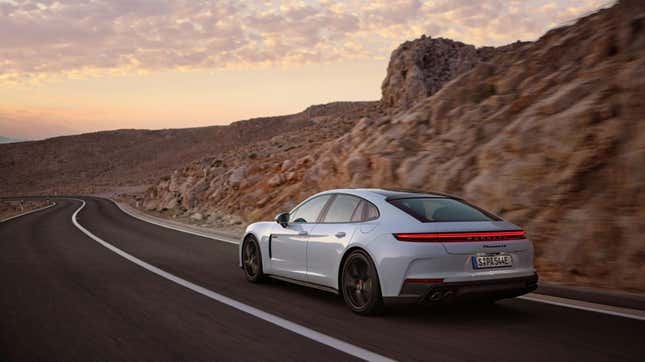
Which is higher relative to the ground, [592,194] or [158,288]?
[592,194]

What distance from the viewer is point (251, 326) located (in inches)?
245

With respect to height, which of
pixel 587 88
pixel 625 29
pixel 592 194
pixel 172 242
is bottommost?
pixel 172 242

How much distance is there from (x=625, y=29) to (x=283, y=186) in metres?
13.2

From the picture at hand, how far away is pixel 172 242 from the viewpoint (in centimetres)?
1581

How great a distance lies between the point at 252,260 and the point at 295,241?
142cm

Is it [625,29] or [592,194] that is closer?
[592,194]

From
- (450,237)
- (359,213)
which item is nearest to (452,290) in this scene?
(450,237)

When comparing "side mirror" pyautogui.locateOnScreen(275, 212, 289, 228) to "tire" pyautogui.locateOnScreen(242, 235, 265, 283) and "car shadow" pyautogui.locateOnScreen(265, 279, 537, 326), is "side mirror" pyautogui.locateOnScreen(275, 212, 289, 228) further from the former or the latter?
"car shadow" pyautogui.locateOnScreen(265, 279, 537, 326)

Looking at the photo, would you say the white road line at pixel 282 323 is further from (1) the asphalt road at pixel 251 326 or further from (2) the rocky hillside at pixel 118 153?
(2) the rocky hillside at pixel 118 153

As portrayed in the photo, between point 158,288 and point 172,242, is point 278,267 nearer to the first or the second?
point 158,288

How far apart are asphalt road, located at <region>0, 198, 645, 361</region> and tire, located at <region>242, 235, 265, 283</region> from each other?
0.17 meters

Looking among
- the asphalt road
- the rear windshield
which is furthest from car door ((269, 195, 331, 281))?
the rear windshield

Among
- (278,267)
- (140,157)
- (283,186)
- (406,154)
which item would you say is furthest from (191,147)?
(278,267)

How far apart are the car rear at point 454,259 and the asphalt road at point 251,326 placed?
1.18ft
